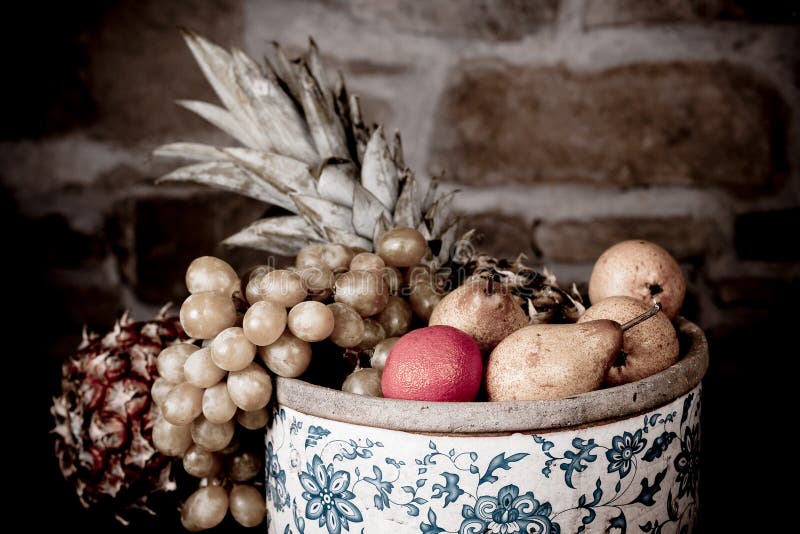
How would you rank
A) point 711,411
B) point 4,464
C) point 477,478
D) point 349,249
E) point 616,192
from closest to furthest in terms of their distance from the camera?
point 477,478
point 349,249
point 4,464
point 711,411
point 616,192

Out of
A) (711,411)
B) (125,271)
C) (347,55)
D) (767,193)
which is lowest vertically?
(711,411)

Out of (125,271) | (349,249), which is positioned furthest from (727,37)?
(125,271)

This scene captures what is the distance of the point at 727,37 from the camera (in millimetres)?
1319

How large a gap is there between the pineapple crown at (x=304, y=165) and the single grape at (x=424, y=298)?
8 centimetres

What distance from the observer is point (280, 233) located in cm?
97

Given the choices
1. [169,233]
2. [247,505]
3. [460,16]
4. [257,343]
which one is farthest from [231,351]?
[460,16]

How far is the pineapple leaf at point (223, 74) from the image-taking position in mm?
955

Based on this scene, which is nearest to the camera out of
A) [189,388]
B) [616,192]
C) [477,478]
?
[477,478]

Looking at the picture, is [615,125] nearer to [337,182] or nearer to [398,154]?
[398,154]

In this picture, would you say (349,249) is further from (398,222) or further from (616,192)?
(616,192)

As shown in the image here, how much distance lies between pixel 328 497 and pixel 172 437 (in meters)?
0.23

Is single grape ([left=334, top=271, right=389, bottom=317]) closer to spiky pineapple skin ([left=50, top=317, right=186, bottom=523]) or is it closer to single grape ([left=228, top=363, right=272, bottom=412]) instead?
single grape ([left=228, top=363, right=272, bottom=412])

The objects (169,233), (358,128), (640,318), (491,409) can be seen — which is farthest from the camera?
(169,233)

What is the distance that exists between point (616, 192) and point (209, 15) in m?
0.89
